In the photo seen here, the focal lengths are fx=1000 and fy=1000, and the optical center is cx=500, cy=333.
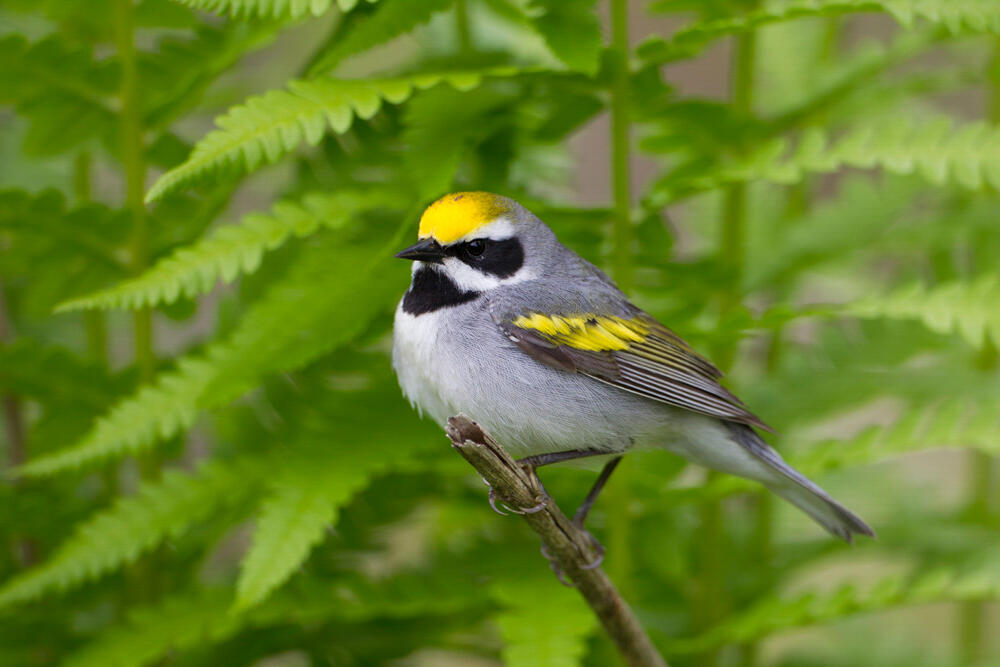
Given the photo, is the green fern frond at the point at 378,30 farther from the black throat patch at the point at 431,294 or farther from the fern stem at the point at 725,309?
the fern stem at the point at 725,309

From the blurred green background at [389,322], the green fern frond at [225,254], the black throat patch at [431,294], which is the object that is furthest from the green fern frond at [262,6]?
the black throat patch at [431,294]

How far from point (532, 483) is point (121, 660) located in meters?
1.19

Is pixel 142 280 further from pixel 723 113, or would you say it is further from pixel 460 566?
pixel 723 113

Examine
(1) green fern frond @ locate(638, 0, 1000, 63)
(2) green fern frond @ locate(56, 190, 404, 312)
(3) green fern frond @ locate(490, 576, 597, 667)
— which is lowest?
(3) green fern frond @ locate(490, 576, 597, 667)

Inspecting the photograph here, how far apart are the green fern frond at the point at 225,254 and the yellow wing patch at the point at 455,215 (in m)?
0.17

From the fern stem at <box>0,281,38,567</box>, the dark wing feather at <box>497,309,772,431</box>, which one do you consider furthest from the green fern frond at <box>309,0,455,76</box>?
the fern stem at <box>0,281,38,567</box>

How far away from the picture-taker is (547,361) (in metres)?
2.39

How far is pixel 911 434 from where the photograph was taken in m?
2.57

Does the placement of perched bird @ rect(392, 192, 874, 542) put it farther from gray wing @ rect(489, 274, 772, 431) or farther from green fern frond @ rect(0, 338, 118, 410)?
green fern frond @ rect(0, 338, 118, 410)

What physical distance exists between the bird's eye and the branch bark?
592 mm

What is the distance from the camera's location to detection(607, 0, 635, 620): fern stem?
2537mm

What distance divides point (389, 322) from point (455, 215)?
1.58 feet

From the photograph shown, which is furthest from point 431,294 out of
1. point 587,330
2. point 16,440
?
point 16,440

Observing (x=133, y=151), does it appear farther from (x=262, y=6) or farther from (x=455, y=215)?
(x=455, y=215)
